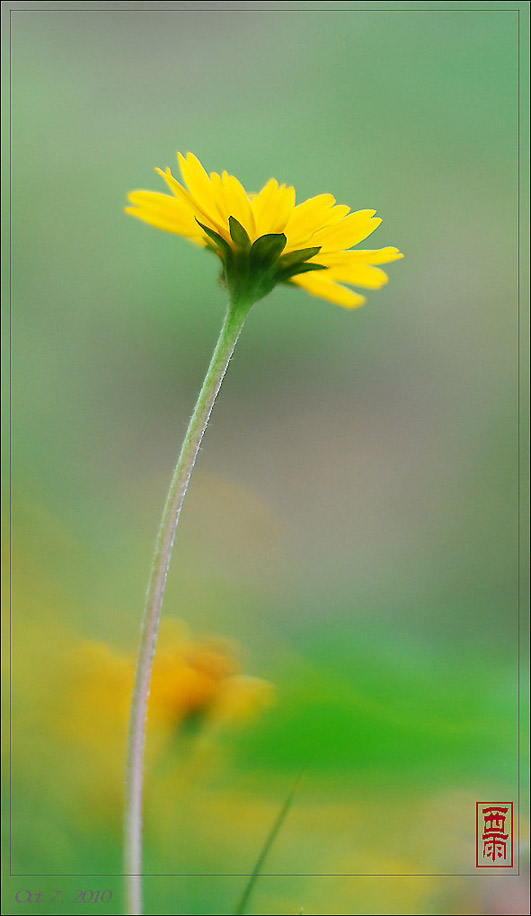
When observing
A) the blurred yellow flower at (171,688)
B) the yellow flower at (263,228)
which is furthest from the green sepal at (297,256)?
the blurred yellow flower at (171,688)

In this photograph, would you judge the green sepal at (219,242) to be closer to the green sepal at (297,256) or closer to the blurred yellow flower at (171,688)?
the green sepal at (297,256)

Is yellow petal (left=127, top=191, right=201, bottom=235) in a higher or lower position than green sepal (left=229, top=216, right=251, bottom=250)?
higher

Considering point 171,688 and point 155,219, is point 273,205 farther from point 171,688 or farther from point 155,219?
point 171,688

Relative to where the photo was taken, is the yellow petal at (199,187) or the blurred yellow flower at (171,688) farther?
the blurred yellow flower at (171,688)

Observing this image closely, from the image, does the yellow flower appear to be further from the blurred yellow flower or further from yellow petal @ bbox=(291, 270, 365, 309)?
the blurred yellow flower

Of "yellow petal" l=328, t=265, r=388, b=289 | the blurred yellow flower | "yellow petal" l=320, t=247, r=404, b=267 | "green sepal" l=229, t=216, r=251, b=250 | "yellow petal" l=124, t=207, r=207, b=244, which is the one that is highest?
"yellow petal" l=124, t=207, r=207, b=244

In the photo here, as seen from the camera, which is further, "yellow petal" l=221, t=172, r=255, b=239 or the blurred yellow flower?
the blurred yellow flower

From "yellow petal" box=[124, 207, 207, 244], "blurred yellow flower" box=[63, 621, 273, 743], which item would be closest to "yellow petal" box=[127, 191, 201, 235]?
"yellow petal" box=[124, 207, 207, 244]

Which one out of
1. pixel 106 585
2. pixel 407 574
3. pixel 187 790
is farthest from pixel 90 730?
pixel 407 574

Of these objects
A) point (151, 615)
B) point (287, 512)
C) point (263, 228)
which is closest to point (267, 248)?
point (263, 228)
